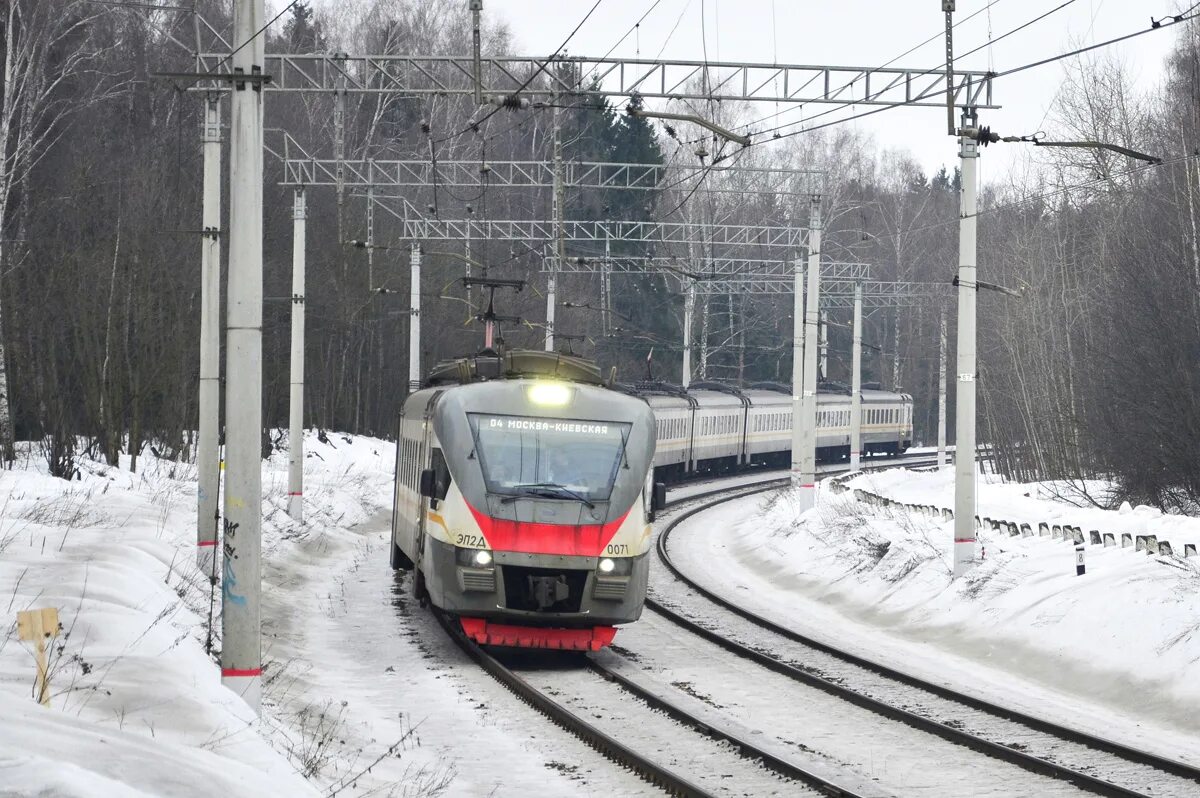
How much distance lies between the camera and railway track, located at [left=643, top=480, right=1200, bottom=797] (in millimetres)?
10648

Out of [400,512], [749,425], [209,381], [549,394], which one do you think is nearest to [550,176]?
[749,425]

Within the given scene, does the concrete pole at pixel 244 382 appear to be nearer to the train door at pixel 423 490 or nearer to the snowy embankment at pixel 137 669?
the snowy embankment at pixel 137 669

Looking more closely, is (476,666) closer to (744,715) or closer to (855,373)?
(744,715)

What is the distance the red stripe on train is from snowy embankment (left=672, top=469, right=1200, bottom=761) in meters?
3.66

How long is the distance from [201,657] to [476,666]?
12.2 feet

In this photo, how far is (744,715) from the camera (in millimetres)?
13078

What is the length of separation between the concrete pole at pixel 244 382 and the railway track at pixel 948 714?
5344 mm

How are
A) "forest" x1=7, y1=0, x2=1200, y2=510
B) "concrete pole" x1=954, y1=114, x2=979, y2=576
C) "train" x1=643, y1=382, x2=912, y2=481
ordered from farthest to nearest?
"train" x1=643, y1=382, x2=912, y2=481, "forest" x1=7, y1=0, x2=1200, y2=510, "concrete pole" x1=954, y1=114, x2=979, y2=576

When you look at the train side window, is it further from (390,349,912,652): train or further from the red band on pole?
the red band on pole

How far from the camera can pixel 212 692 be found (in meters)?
10.4

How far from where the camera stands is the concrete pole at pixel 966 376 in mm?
19938

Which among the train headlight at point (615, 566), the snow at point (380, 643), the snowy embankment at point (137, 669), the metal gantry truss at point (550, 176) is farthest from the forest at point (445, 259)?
the train headlight at point (615, 566)

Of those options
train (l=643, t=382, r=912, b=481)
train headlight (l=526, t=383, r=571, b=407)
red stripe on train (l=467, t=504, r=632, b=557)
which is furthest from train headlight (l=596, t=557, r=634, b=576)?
train (l=643, t=382, r=912, b=481)

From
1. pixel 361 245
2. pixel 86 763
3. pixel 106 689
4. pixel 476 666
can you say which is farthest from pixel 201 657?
pixel 361 245
